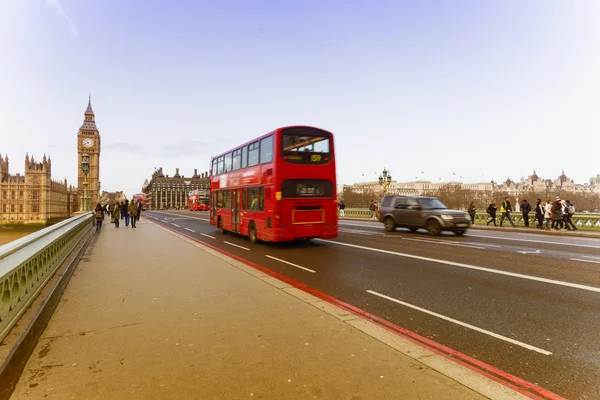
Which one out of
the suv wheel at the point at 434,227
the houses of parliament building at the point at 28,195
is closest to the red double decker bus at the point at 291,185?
the suv wheel at the point at 434,227

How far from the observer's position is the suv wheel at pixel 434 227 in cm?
1691

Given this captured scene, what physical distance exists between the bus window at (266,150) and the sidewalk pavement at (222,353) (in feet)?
23.6

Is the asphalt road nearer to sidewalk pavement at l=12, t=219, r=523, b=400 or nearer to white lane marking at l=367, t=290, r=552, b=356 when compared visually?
white lane marking at l=367, t=290, r=552, b=356

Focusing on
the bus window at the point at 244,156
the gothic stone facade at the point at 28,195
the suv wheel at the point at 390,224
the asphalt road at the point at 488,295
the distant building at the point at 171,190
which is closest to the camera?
the asphalt road at the point at 488,295

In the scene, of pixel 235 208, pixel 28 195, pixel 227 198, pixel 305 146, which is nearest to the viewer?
pixel 305 146

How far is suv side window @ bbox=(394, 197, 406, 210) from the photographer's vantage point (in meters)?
18.9

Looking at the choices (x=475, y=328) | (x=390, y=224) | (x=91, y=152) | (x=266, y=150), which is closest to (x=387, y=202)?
(x=390, y=224)

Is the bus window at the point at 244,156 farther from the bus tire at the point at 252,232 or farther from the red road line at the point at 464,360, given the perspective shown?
the red road line at the point at 464,360

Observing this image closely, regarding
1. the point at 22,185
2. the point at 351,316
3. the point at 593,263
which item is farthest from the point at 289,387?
the point at 22,185

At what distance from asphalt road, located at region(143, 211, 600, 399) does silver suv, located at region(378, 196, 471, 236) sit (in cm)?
410

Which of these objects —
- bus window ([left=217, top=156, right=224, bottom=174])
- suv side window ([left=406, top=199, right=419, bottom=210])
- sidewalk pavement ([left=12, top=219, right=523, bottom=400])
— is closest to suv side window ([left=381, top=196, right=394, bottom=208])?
suv side window ([left=406, top=199, right=419, bottom=210])

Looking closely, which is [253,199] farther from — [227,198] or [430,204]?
[430,204]

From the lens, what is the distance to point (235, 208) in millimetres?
16312

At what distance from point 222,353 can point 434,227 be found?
15.1 meters
